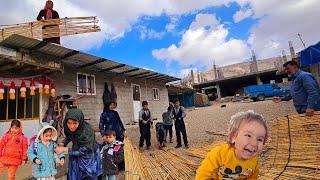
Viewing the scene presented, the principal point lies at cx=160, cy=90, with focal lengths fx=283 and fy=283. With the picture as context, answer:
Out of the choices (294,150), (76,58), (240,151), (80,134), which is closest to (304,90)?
(294,150)

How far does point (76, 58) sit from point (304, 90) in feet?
28.4

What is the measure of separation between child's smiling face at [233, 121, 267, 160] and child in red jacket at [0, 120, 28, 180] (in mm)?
4934

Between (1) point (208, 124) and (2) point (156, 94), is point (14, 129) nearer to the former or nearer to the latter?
(1) point (208, 124)

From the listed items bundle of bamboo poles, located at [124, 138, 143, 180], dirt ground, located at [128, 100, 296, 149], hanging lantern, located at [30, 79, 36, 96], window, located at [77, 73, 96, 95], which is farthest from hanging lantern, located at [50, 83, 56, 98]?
bundle of bamboo poles, located at [124, 138, 143, 180]

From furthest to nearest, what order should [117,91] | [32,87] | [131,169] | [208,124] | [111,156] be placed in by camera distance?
1. [117,91]
2. [208,124]
3. [32,87]
4. [111,156]
5. [131,169]

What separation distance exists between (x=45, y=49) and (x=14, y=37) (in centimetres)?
153

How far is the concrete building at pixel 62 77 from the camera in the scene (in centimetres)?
890

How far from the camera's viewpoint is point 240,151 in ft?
6.18

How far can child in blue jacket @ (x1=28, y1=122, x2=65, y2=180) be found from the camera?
413 cm

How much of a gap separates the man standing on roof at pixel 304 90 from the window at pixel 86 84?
9031mm

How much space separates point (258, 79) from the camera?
33.8m

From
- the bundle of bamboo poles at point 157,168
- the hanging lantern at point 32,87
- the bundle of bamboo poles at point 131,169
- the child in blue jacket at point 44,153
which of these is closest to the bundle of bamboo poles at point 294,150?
the bundle of bamboo poles at point 157,168

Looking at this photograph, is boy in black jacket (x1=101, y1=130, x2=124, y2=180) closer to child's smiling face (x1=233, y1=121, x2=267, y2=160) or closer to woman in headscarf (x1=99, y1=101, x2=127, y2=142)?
woman in headscarf (x1=99, y1=101, x2=127, y2=142)

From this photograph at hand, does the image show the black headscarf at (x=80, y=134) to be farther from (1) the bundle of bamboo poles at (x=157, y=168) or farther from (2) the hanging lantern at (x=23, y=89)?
→ (2) the hanging lantern at (x=23, y=89)
